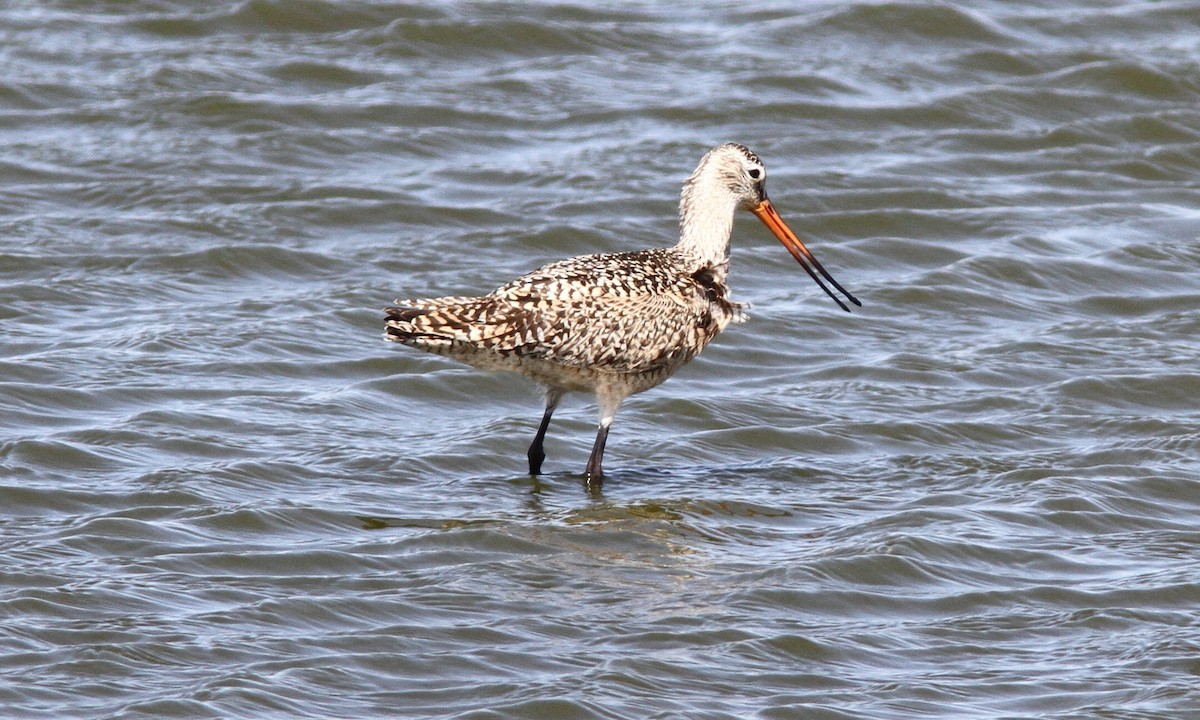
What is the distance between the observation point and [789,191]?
1222 cm

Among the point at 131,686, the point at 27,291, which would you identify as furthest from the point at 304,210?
the point at 131,686

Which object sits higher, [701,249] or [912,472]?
[701,249]

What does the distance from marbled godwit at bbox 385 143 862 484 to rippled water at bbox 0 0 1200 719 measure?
0.48 metres

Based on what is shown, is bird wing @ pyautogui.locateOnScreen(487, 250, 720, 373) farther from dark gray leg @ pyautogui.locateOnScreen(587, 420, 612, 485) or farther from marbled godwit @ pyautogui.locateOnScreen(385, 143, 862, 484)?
dark gray leg @ pyautogui.locateOnScreen(587, 420, 612, 485)

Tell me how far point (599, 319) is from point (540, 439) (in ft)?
2.19

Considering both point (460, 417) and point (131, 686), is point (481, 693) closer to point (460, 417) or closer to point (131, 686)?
point (131, 686)

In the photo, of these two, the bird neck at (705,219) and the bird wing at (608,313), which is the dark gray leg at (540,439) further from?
the bird neck at (705,219)

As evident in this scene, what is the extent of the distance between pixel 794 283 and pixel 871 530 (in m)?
3.92

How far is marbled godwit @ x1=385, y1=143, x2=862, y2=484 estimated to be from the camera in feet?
24.9

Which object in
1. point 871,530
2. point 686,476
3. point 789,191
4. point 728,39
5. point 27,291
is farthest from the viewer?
point 728,39

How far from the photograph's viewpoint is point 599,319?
7812 millimetres

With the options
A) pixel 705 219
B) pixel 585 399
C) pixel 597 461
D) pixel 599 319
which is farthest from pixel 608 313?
pixel 585 399

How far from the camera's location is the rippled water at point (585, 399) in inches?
240

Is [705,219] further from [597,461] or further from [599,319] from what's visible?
[597,461]
